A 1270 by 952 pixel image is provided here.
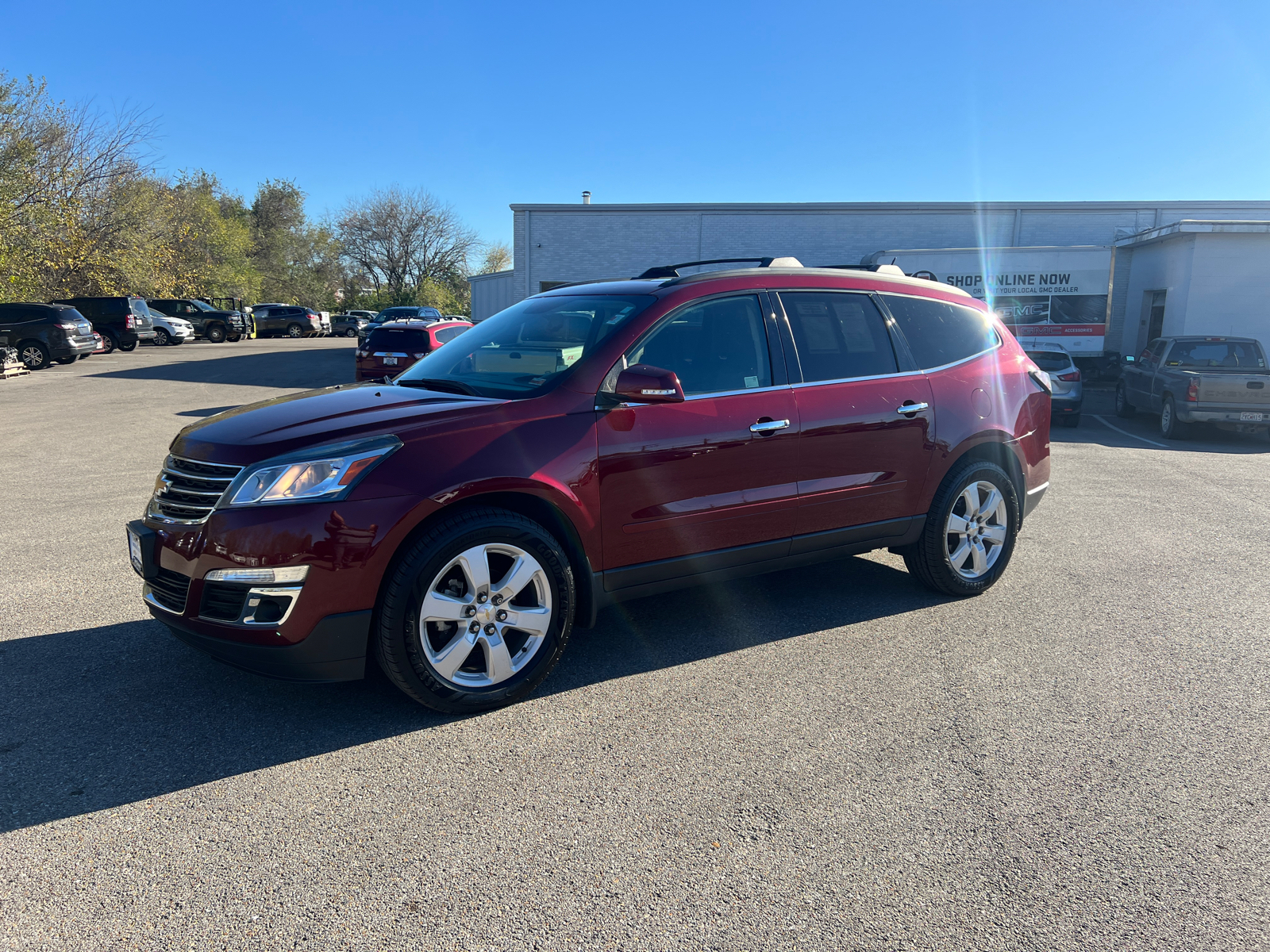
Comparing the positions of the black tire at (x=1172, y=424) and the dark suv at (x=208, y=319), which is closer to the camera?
the black tire at (x=1172, y=424)

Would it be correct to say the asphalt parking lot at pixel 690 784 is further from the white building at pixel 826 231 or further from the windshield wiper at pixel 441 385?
the white building at pixel 826 231

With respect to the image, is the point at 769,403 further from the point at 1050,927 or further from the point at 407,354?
the point at 407,354

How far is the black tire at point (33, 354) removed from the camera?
2334cm

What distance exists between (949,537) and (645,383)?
2.35 m

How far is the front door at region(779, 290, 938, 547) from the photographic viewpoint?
441cm

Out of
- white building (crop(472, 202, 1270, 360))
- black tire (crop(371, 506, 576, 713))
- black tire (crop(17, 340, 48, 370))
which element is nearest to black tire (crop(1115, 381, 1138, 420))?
white building (crop(472, 202, 1270, 360))

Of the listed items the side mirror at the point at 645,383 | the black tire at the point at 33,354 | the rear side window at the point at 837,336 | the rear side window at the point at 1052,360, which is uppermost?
the rear side window at the point at 837,336

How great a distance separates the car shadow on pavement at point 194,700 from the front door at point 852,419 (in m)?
0.65

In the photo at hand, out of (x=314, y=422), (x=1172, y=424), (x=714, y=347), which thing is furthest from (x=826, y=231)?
(x=314, y=422)

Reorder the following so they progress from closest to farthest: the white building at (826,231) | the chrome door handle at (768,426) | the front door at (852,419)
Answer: the chrome door handle at (768,426)
the front door at (852,419)
the white building at (826,231)

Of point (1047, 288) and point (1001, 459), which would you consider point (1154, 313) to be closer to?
point (1047, 288)

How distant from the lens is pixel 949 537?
5.07m

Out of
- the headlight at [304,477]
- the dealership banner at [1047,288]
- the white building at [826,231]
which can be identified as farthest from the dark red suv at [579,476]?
the white building at [826,231]

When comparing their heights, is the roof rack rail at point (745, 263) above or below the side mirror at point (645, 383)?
above
